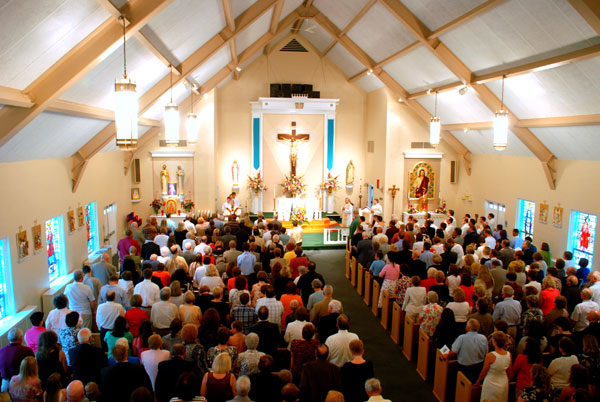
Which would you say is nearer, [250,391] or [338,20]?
[250,391]

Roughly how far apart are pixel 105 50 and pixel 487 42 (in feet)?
23.8

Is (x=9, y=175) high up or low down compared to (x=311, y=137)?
down

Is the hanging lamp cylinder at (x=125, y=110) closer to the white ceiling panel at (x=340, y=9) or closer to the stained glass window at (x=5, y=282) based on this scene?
the stained glass window at (x=5, y=282)

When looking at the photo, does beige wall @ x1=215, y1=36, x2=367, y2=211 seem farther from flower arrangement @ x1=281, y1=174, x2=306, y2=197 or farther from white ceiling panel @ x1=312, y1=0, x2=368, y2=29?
white ceiling panel @ x1=312, y1=0, x2=368, y2=29

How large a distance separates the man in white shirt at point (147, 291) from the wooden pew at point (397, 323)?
405 centimetres

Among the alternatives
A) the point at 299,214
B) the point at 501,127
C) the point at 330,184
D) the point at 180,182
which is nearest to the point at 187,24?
→ the point at 501,127

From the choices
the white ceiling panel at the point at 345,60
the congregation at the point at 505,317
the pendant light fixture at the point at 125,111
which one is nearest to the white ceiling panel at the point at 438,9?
the congregation at the point at 505,317

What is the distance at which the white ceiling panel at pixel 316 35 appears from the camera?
1614cm

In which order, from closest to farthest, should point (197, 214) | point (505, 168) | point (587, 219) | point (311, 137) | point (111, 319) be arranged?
point (111, 319), point (587, 219), point (505, 168), point (197, 214), point (311, 137)

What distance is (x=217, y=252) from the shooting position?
906cm

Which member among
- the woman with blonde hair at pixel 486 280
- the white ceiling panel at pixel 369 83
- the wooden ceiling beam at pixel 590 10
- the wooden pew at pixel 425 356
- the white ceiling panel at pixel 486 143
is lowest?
the wooden pew at pixel 425 356

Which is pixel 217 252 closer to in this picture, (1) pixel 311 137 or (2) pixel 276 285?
(2) pixel 276 285

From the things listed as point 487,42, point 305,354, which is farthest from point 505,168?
point 305,354

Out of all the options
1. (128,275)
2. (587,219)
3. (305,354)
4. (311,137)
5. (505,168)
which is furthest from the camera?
(311,137)
